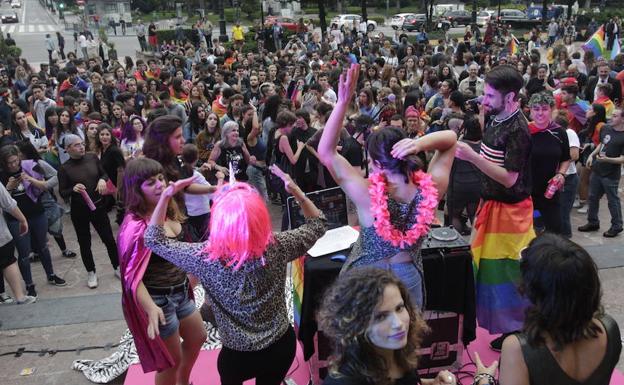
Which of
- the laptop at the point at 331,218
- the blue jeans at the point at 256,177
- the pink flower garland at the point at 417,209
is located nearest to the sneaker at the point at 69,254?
the blue jeans at the point at 256,177

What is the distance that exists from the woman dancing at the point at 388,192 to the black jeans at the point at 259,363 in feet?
2.10

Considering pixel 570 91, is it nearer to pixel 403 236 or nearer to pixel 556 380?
pixel 403 236

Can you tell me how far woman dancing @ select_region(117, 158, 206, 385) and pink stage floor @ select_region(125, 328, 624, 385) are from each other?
0.70 meters

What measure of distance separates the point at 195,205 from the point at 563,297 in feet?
13.1

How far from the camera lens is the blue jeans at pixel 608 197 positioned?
21.4 ft

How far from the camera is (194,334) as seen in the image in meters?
3.54

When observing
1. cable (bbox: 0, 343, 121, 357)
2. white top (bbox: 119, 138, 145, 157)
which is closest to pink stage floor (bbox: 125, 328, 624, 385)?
cable (bbox: 0, 343, 121, 357)

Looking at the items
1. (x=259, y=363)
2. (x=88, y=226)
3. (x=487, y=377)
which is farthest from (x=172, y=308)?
(x=88, y=226)

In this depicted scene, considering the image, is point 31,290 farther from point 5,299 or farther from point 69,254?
point 69,254

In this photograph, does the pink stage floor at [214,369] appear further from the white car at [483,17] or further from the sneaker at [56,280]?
the white car at [483,17]

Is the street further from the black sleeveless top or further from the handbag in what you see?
the black sleeveless top

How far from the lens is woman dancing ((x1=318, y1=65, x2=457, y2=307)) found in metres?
2.97

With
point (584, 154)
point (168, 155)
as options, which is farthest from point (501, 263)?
point (584, 154)

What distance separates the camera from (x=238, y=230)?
2527mm
